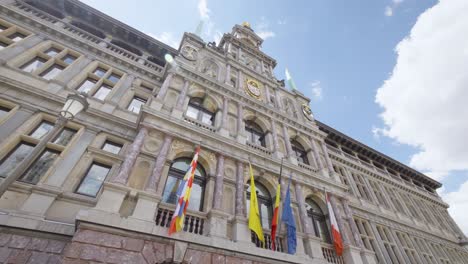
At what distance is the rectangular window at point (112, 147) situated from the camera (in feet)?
31.9

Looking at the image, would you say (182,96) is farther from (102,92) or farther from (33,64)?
(33,64)

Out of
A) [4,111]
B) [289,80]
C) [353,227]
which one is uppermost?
[289,80]

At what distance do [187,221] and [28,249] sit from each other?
14.9 ft

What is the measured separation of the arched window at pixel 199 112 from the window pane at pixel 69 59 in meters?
7.28

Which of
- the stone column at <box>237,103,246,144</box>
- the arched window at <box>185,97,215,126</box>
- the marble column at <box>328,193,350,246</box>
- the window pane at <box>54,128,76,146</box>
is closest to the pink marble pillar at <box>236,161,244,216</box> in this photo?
the stone column at <box>237,103,246,144</box>

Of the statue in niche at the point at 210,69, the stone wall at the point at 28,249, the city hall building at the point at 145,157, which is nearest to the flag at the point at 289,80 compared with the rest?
the city hall building at the point at 145,157

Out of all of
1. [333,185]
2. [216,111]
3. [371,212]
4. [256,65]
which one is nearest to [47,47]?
[216,111]

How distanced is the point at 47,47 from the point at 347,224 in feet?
64.6

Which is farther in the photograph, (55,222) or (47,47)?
(47,47)

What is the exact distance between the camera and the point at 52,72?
1101cm

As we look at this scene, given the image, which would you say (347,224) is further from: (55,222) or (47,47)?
(47,47)

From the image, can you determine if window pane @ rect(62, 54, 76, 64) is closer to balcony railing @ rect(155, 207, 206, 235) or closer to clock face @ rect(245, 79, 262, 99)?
balcony railing @ rect(155, 207, 206, 235)

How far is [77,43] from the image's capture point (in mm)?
12891

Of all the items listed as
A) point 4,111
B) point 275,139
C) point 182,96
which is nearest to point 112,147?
point 4,111
